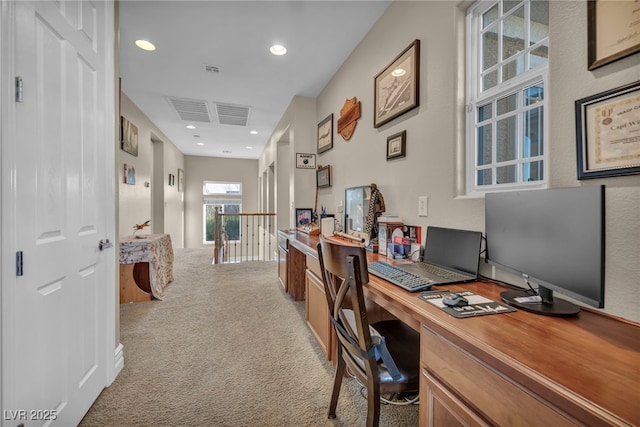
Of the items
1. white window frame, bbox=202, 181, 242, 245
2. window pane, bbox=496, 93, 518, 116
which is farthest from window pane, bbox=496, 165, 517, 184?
white window frame, bbox=202, 181, 242, 245

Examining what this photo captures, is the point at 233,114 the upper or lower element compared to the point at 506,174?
upper

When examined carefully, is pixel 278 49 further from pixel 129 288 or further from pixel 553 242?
pixel 129 288

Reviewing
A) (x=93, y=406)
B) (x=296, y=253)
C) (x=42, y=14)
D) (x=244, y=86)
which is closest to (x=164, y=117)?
(x=244, y=86)

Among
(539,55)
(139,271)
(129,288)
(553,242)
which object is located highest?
(539,55)

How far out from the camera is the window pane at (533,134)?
1.29 m

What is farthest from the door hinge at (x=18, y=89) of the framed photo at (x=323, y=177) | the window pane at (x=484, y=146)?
the framed photo at (x=323, y=177)

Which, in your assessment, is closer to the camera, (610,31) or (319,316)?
(610,31)

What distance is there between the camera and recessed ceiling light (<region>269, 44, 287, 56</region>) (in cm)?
285

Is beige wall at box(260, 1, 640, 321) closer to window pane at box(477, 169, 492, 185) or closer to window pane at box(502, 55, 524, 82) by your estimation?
window pane at box(477, 169, 492, 185)

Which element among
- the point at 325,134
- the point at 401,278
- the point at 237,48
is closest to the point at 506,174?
the point at 401,278

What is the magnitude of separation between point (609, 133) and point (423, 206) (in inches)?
39.6

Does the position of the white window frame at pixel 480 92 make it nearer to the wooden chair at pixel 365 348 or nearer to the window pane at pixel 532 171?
the window pane at pixel 532 171

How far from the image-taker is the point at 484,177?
159 centimetres

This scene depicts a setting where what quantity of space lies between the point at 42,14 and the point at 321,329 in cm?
232
